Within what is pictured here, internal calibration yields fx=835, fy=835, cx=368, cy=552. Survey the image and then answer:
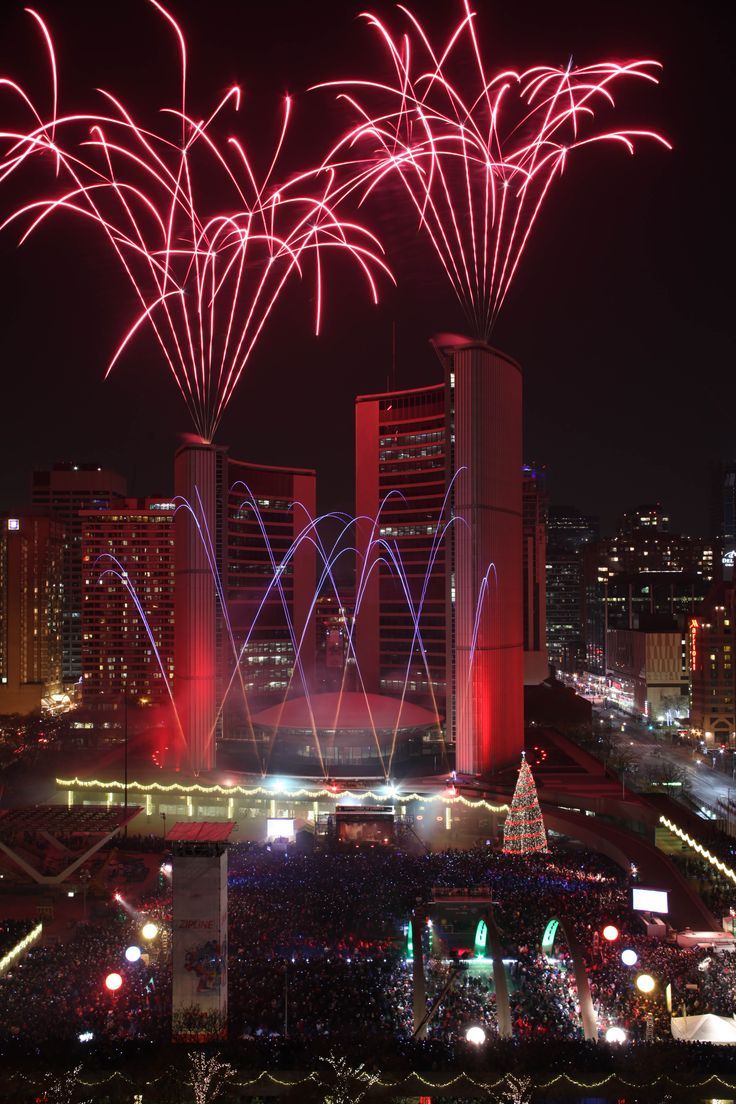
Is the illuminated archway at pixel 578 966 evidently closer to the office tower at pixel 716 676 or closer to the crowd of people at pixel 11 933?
the crowd of people at pixel 11 933

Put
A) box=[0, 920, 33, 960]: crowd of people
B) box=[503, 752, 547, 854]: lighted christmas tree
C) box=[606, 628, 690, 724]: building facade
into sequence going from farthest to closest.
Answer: box=[606, 628, 690, 724]: building facade, box=[503, 752, 547, 854]: lighted christmas tree, box=[0, 920, 33, 960]: crowd of people

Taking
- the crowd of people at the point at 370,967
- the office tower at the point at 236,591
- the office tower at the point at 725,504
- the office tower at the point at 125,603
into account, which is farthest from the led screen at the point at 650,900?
the office tower at the point at 725,504

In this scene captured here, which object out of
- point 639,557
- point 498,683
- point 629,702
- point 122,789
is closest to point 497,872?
point 498,683

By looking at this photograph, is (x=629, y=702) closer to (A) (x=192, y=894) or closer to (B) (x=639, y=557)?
(B) (x=639, y=557)

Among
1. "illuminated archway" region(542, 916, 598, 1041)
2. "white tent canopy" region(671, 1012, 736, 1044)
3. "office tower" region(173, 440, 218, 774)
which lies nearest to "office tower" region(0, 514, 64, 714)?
"office tower" region(173, 440, 218, 774)

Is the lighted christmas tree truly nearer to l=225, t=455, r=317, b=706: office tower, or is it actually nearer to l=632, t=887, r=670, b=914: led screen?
l=632, t=887, r=670, b=914: led screen
